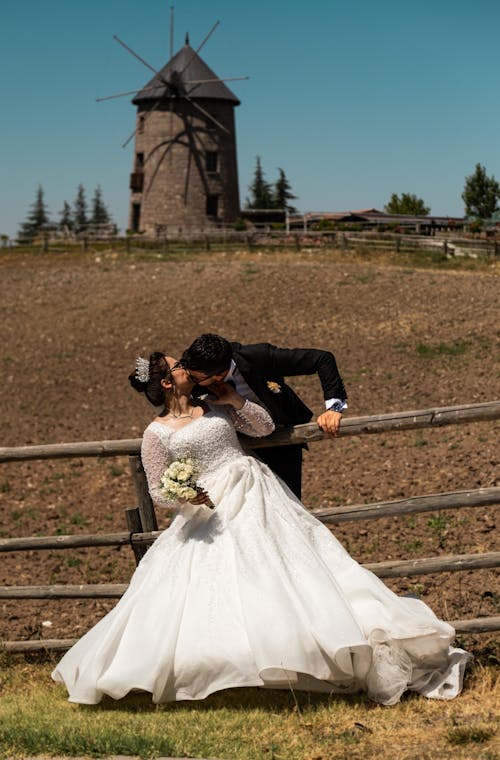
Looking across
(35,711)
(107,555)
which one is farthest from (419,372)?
(35,711)

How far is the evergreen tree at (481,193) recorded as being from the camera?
81188mm

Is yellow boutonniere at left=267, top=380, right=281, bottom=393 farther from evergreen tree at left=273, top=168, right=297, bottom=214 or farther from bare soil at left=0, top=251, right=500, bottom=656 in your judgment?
evergreen tree at left=273, top=168, right=297, bottom=214

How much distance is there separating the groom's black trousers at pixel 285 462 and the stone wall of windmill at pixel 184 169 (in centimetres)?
4602

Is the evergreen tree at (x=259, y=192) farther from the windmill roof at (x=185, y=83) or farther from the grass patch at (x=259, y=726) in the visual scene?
the grass patch at (x=259, y=726)

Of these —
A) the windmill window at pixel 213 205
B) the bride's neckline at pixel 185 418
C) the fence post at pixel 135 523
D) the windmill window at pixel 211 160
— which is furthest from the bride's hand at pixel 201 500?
the windmill window at pixel 211 160

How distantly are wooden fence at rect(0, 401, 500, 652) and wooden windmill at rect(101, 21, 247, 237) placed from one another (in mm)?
45288

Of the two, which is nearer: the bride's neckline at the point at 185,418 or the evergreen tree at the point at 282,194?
the bride's neckline at the point at 185,418

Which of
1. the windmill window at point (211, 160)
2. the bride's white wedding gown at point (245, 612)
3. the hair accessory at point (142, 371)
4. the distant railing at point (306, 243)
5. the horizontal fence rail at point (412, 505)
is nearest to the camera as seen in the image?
the bride's white wedding gown at point (245, 612)

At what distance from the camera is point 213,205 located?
176ft

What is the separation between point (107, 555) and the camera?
1155 centimetres

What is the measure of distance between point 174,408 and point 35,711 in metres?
2.03

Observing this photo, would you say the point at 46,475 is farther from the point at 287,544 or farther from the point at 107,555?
the point at 287,544

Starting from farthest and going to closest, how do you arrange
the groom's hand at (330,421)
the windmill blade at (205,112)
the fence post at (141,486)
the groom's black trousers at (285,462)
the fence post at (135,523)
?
the windmill blade at (205,112) → the fence post at (135,523) → the fence post at (141,486) → the groom's black trousers at (285,462) → the groom's hand at (330,421)

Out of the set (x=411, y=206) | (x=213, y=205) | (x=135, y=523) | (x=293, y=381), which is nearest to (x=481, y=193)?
(x=411, y=206)
